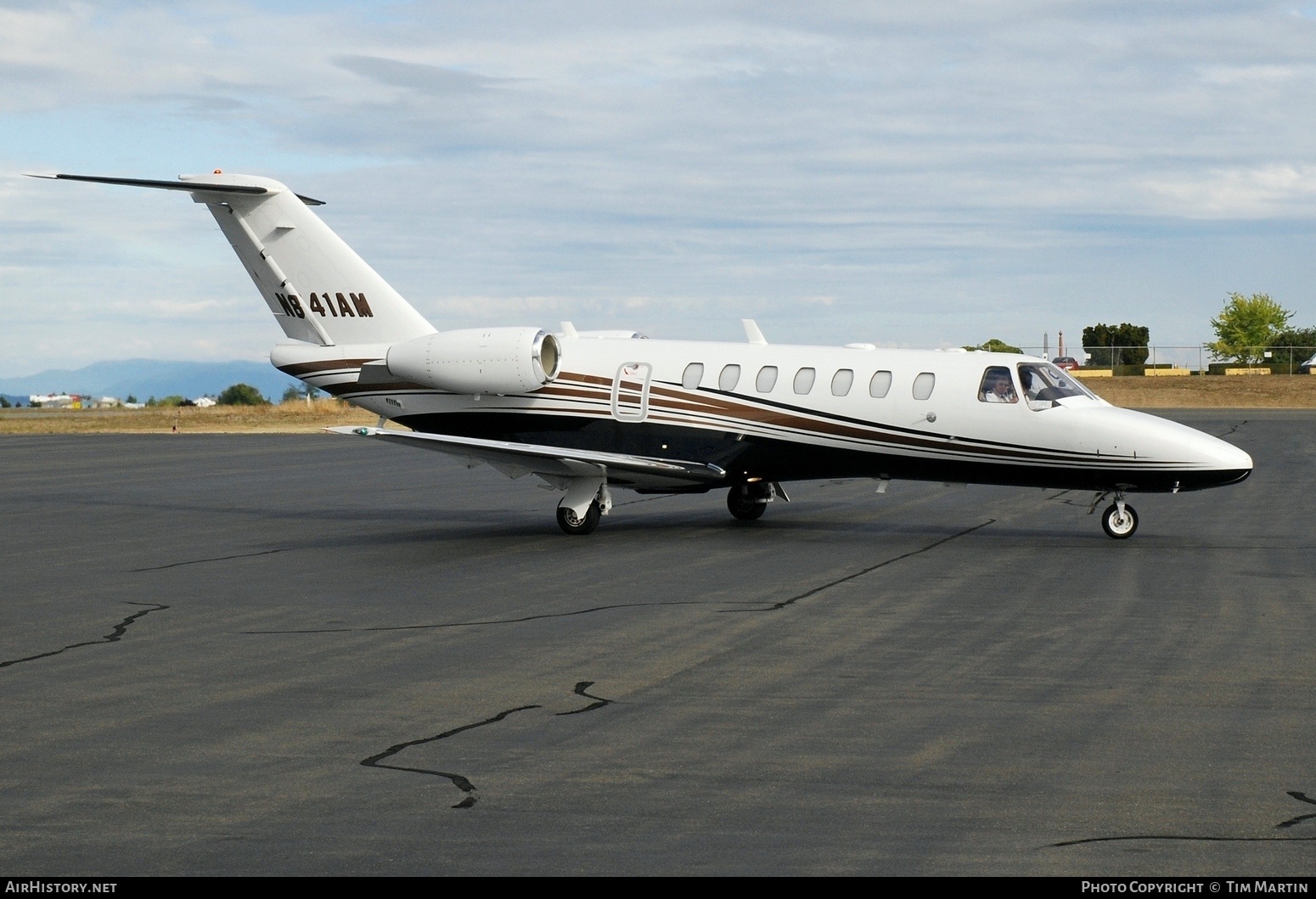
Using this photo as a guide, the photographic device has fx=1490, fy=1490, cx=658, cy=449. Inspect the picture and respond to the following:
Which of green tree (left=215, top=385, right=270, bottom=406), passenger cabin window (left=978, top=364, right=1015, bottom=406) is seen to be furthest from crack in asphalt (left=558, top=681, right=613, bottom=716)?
green tree (left=215, top=385, right=270, bottom=406)

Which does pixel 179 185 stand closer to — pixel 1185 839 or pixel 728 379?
pixel 728 379

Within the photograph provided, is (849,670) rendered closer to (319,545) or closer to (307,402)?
(319,545)

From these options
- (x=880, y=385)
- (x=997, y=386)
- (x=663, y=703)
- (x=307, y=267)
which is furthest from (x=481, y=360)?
(x=663, y=703)

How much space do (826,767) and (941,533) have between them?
1262 centimetres

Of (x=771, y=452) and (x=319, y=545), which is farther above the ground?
(x=771, y=452)

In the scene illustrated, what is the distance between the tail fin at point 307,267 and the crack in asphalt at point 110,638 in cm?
826

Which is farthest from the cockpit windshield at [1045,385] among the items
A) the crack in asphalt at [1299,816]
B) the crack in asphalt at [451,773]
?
the crack in asphalt at [1299,816]

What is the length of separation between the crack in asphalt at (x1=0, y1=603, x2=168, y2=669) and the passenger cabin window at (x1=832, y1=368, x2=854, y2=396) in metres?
9.36

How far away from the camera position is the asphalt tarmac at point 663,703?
6648 mm

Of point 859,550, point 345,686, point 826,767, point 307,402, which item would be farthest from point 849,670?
point 307,402

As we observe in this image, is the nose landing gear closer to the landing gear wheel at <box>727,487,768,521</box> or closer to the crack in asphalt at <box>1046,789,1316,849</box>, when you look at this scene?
the landing gear wheel at <box>727,487,768,521</box>

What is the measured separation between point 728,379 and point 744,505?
7.07ft

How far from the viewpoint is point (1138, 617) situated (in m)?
13.0

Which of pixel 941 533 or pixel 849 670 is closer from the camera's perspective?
pixel 849 670
